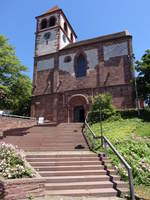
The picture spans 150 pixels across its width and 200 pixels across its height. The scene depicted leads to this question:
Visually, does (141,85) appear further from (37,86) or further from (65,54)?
(37,86)

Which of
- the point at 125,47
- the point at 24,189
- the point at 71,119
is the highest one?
the point at 125,47

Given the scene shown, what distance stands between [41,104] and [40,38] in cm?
1253

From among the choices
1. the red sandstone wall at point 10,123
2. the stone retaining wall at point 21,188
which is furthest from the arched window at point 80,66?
the stone retaining wall at point 21,188

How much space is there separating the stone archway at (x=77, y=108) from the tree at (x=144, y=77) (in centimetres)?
770

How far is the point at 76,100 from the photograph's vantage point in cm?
2414

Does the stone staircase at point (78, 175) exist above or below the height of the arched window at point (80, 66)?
below

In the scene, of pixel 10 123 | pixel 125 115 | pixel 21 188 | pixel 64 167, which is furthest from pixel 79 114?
pixel 21 188

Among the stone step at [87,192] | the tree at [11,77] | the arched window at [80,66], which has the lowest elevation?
the stone step at [87,192]

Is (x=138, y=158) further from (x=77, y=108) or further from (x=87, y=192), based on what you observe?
(x=77, y=108)

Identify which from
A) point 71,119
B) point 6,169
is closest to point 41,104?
point 71,119

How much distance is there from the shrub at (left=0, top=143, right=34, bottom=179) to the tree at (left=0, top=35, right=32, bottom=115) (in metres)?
11.4

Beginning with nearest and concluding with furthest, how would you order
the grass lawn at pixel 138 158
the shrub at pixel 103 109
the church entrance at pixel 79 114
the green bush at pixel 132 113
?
the grass lawn at pixel 138 158
the shrub at pixel 103 109
the green bush at pixel 132 113
the church entrance at pixel 79 114

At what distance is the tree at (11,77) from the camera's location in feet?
55.9

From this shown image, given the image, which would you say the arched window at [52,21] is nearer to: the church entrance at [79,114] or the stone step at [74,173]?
the church entrance at [79,114]
